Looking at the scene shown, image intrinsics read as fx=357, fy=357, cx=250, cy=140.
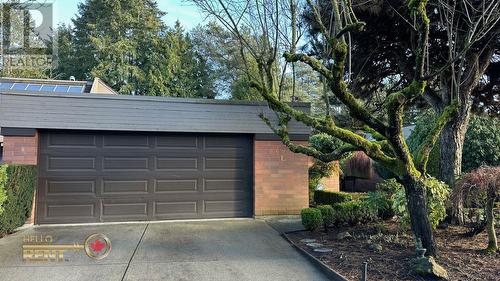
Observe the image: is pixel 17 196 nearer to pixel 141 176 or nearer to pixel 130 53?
pixel 141 176

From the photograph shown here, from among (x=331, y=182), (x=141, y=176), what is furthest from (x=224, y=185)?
(x=331, y=182)

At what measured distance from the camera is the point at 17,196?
6684mm

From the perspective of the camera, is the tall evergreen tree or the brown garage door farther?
the tall evergreen tree

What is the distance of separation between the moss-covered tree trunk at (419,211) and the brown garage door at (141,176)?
448 centimetres

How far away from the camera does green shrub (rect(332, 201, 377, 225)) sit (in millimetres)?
6977

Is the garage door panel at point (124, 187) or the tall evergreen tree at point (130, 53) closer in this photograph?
the garage door panel at point (124, 187)

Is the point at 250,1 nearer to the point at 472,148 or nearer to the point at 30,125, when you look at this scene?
the point at 30,125

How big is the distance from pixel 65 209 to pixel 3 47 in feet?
56.7

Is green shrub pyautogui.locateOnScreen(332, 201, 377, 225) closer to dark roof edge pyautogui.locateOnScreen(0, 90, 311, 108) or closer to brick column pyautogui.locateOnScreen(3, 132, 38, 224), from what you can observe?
dark roof edge pyautogui.locateOnScreen(0, 90, 311, 108)

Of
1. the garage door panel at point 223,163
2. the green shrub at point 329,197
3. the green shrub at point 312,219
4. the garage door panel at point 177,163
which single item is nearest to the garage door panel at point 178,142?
the garage door panel at point 177,163

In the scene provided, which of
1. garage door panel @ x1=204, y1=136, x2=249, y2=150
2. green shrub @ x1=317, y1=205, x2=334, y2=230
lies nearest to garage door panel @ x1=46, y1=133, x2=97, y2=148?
garage door panel @ x1=204, y1=136, x2=249, y2=150

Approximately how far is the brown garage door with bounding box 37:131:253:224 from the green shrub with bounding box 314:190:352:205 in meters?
2.31

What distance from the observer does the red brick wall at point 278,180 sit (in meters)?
8.80

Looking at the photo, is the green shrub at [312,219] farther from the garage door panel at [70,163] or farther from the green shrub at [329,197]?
the garage door panel at [70,163]
